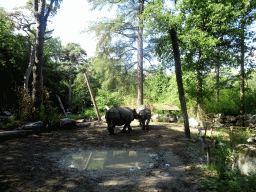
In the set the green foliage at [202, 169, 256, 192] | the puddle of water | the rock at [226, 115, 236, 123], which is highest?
the rock at [226, 115, 236, 123]

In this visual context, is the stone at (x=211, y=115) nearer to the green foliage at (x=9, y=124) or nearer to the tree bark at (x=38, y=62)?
the tree bark at (x=38, y=62)

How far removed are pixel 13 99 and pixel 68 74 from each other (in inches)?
439

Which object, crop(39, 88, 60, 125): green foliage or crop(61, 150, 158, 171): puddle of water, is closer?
crop(61, 150, 158, 171): puddle of water

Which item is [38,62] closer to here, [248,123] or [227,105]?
[227,105]

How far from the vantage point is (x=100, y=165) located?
5.03 m

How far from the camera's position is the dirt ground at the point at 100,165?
3.65 m

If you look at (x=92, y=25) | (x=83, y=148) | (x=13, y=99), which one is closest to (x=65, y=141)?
(x=83, y=148)

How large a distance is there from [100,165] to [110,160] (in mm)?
518

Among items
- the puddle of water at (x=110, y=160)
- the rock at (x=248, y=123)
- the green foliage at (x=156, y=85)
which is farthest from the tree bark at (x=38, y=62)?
→ the rock at (x=248, y=123)

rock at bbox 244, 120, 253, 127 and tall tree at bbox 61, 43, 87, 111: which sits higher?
tall tree at bbox 61, 43, 87, 111

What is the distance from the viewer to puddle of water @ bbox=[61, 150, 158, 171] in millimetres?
4887

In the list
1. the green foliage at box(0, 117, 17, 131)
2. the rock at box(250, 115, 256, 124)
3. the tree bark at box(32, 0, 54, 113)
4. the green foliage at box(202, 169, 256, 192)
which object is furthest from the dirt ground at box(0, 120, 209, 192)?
the rock at box(250, 115, 256, 124)

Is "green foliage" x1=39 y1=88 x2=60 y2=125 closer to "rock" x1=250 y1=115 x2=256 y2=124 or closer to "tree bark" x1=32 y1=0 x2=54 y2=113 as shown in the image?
"tree bark" x1=32 y1=0 x2=54 y2=113

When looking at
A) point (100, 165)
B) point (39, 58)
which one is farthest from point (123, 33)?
point (100, 165)
